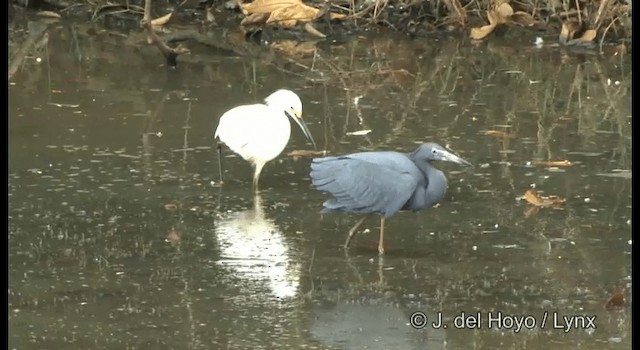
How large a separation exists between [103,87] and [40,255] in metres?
3.87

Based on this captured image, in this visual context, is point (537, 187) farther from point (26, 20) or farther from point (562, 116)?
point (26, 20)

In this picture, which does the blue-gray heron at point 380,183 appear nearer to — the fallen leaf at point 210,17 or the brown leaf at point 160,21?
the brown leaf at point 160,21

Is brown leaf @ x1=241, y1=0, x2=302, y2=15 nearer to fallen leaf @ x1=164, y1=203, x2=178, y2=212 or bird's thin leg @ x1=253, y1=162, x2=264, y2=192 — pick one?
bird's thin leg @ x1=253, y1=162, x2=264, y2=192

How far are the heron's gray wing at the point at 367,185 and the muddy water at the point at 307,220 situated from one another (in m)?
0.21

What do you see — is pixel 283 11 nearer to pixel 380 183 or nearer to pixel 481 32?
pixel 481 32

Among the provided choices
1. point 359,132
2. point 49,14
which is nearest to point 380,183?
point 359,132

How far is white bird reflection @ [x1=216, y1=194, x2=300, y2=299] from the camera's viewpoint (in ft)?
18.5

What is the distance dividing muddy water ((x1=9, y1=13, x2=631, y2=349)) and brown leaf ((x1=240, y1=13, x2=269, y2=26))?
1.68m

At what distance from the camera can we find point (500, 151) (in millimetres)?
7816

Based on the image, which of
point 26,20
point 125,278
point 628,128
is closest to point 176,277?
point 125,278

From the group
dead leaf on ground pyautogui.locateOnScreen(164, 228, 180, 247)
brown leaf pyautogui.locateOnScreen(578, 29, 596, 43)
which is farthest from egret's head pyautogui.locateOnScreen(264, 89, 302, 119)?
brown leaf pyautogui.locateOnScreen(578, 29, 596, 43)

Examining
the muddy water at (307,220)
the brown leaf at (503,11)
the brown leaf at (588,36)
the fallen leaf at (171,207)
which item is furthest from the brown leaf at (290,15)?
the fallen leaf at (171,207)

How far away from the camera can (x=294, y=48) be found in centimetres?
1159

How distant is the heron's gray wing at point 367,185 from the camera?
6.02 m
